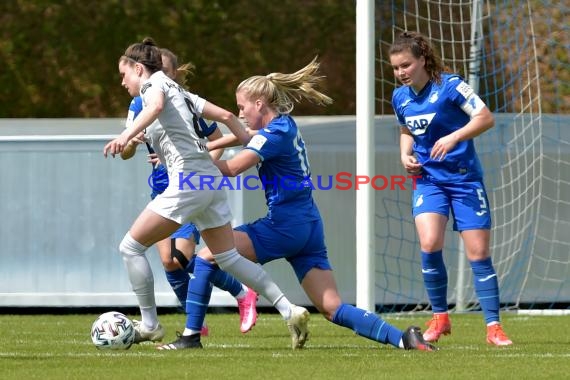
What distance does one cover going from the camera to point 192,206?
7980 mm

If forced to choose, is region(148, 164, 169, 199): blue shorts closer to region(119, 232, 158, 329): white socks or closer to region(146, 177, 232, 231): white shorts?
region(119, 232, 158, 329): white socks

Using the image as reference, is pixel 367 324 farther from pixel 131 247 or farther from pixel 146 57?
pixel 146 57

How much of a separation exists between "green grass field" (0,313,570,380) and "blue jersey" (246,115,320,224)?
30.7 inches

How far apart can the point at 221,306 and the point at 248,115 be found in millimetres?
4932

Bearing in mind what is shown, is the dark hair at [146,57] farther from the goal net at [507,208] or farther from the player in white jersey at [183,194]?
the goal net at [507,208]

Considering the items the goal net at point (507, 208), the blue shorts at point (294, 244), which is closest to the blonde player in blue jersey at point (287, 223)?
the blue shorts at point (294, 244)

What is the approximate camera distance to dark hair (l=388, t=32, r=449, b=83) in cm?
891

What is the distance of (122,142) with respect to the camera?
768cm

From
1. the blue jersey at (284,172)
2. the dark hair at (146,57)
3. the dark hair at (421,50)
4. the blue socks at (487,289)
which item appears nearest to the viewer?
the blue jersey at (284,172)

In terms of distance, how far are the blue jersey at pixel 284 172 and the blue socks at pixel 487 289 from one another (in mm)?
1235

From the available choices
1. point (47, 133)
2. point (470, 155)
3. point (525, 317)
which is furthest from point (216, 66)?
point (470, 155)

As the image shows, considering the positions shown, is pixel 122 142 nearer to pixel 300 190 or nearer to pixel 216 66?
pixel 300 190

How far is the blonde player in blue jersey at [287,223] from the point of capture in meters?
8.05

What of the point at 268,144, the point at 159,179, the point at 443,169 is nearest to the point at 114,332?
the point at 268,144
